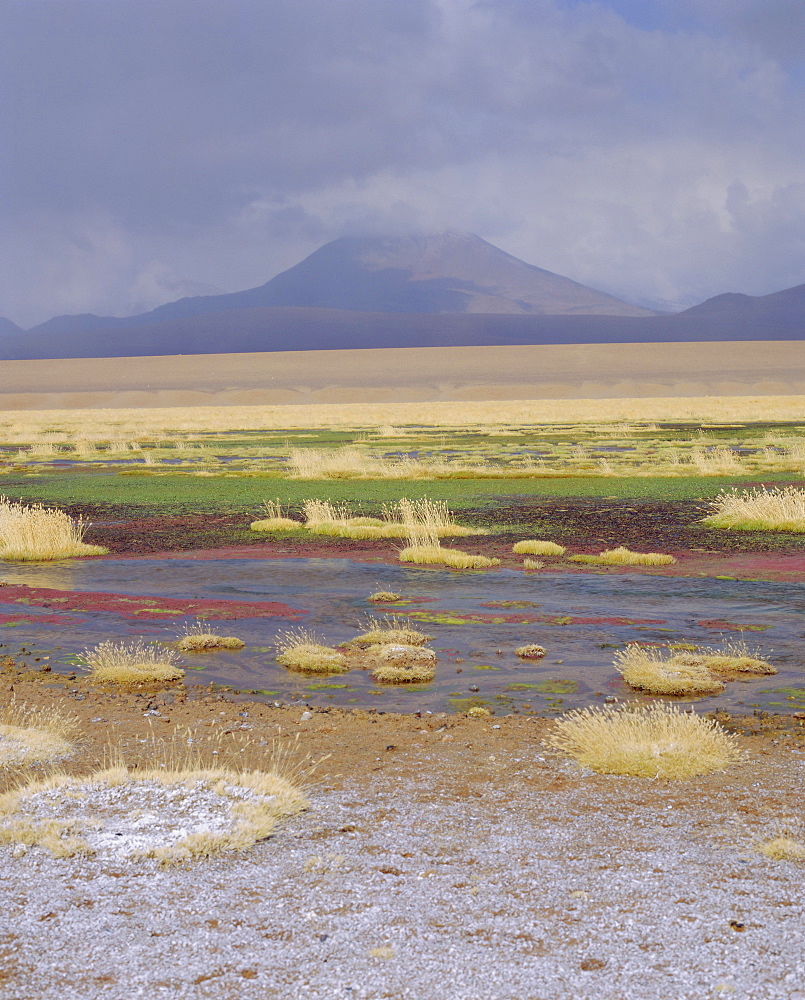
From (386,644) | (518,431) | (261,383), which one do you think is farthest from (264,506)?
(261,383)

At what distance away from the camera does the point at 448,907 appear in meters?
5.76

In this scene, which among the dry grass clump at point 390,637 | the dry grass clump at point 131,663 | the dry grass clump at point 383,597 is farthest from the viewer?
the dry grass clump at point 383,597

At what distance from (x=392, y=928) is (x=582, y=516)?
69.4 feet

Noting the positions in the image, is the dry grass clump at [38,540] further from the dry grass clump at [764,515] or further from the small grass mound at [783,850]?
the small grass mound at [783,850]

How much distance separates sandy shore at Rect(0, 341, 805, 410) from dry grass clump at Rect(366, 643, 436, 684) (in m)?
112

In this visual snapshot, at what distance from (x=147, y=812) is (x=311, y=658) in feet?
16.3

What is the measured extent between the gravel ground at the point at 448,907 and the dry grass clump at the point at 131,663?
430 cm

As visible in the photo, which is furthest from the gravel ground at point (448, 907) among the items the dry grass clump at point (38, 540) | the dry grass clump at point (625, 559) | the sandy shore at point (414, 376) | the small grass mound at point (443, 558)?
the sandy shore at point (414, 376)

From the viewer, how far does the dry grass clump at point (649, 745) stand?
802 centimetres

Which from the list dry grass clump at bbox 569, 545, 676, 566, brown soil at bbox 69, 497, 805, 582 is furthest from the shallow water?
dry grass clump at bbox 569, 545, 676, 566

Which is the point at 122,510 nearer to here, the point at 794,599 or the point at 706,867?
the point at 794,599

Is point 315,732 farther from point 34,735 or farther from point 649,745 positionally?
point 649,745

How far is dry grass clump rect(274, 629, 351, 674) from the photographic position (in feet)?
38.9

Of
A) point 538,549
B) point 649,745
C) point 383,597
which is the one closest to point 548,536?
point 538,549
